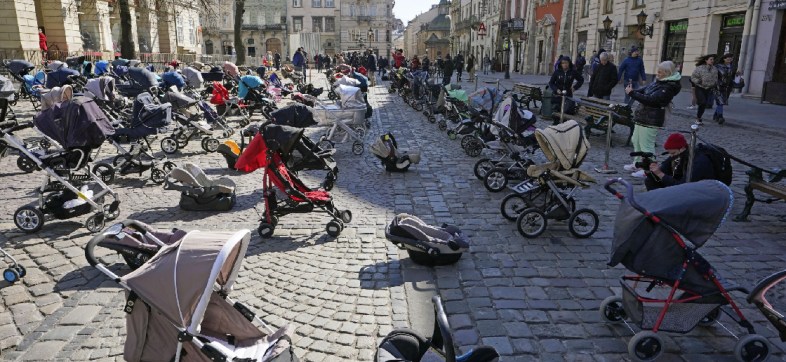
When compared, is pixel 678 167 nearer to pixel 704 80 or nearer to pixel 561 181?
pixel 561 181

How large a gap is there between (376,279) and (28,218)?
4.07 metres

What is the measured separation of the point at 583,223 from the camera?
600 centimetres

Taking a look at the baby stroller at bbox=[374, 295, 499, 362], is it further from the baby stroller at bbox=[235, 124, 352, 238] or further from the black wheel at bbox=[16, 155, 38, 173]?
the black wheel at bbox=[16, 155, 38, 173]

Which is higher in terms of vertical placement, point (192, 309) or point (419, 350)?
point (192, 309)

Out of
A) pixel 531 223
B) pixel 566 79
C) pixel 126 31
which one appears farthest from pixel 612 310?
pixel 126 31

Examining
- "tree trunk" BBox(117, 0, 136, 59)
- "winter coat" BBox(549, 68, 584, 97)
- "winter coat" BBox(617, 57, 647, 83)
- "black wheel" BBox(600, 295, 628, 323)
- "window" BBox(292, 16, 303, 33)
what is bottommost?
"black wheel" BBox(600, 295, 628, 323)

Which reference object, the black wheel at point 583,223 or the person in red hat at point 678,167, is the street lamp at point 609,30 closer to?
the person in red hat at point 678,167

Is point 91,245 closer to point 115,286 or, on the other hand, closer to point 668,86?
point 115,286

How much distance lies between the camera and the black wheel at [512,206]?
255 inches

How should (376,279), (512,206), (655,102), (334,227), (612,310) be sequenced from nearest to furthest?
(612,310) → (376,279) → (334,227) → (512,206) → (655,102)

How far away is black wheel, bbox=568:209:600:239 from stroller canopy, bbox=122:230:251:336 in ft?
13.6

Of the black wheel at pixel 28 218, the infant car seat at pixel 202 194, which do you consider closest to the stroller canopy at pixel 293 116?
the infant car seat at pixel 202 194

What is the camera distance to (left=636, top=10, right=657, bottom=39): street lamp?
24.0 m

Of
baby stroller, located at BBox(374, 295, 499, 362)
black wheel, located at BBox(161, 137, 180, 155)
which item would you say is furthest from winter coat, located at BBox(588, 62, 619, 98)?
baby stroller, located at BBox(374, 295, 499, 362)
